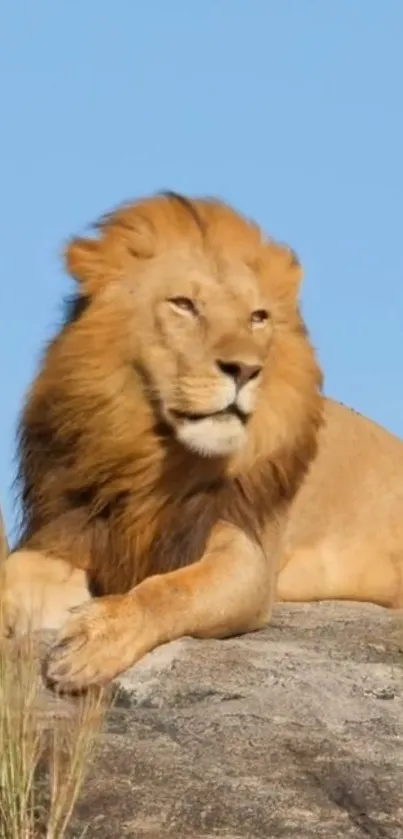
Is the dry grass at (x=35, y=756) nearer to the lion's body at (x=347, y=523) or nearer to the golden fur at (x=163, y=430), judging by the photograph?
the golden fur at (x=163, y=430)

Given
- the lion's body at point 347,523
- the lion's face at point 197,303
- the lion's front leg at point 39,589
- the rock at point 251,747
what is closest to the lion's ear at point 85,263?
the lion's face at point 197,303

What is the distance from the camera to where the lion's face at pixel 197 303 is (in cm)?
497

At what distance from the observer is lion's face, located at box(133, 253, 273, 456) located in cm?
494

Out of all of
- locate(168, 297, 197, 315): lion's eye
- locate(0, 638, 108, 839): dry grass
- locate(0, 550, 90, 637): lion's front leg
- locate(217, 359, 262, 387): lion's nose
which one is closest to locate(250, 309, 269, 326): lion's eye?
locate(168, 297, 197, 315): lion's eye

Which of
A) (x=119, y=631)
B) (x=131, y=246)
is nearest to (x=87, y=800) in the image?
(x=119, y=631)

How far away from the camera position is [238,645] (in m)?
5.11

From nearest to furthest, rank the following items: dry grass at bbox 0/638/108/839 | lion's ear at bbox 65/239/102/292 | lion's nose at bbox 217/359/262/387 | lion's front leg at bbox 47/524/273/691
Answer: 1. dry grass at bbox 0/638/108/839
2. lion's front leg at bbox 47/524/273/691
3. lion's nose at bbox 217/359/262/387
4. lion's ear at bbox 65/239/102/292

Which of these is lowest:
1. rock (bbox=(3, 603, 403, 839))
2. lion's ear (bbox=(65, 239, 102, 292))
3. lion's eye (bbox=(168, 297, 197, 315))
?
rock (bbox=(3, 603, 403, 839))

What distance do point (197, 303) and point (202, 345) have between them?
0.20 m

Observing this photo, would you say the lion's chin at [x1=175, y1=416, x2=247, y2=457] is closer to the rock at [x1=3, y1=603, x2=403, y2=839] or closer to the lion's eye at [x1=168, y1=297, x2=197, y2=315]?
the lion's eye at [x1=168, y1=297, x2=197, y2=315]

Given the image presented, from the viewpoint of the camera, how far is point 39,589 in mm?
5246

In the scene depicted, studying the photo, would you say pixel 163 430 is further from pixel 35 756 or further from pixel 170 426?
pixel 35 756

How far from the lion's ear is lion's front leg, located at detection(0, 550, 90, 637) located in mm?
761

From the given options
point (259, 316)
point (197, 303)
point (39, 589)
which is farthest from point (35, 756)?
point (259, 316)
